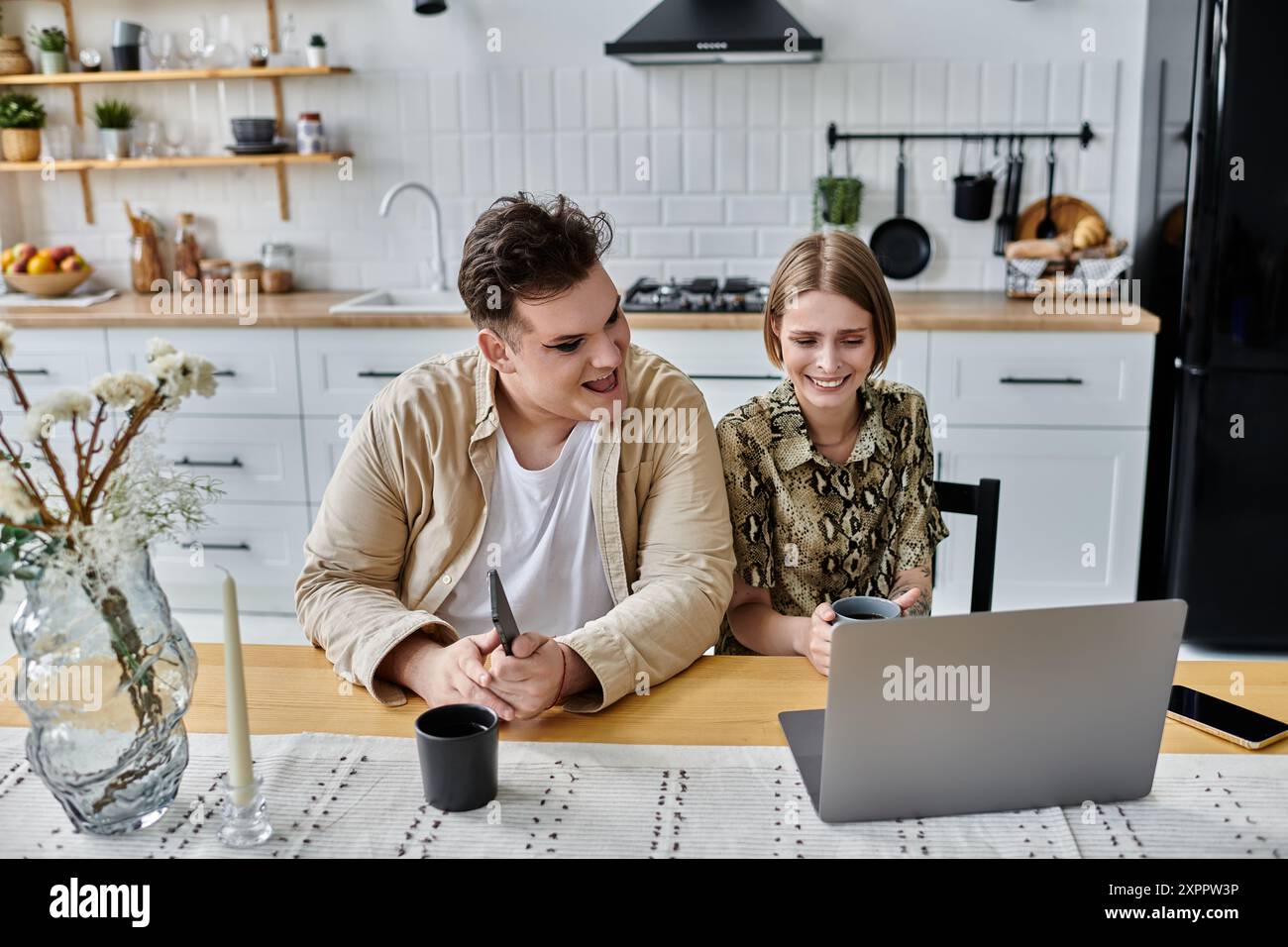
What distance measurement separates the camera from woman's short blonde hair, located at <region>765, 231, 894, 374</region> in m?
1.69

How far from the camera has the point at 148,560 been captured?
1062 millimetres

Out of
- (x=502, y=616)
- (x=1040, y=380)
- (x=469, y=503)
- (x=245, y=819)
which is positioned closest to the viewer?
(x=245, y=819)

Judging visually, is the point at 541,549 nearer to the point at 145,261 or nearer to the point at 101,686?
the point at 101,686

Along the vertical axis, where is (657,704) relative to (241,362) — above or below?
below

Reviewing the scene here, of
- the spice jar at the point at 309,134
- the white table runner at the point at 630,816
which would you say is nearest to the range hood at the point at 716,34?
the spice jar at the point at 309,134

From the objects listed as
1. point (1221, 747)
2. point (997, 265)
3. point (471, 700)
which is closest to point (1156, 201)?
point (997, 265)

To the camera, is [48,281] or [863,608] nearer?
[863,608]

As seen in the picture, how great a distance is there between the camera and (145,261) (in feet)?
12.4

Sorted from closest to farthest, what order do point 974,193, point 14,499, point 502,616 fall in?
point 14,499, point 502,616, point 974,193

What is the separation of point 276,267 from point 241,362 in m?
0.61

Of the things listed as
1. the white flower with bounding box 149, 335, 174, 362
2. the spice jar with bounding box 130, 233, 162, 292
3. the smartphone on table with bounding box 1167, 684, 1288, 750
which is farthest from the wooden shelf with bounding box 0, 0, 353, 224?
the smartphone on table with bounding box 1167, 684, 1288, 750

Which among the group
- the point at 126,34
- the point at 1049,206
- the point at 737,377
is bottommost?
the point at 737,377

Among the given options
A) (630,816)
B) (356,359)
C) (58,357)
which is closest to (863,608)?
(630,816)

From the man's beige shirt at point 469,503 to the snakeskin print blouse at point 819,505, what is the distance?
4.7 inches
